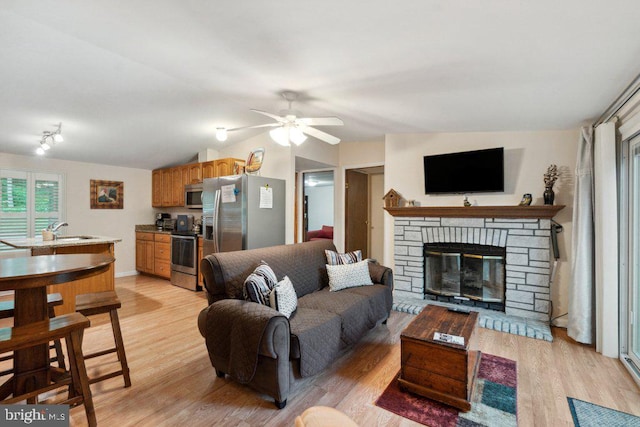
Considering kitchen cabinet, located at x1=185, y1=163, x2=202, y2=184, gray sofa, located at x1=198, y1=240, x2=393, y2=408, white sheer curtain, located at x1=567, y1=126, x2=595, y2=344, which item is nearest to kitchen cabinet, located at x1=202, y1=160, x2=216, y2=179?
kitchen cabinet, located at x1=185, y1=163, x2=202, y2=184

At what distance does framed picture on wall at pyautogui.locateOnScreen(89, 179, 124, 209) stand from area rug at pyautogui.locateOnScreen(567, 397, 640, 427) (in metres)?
6.71

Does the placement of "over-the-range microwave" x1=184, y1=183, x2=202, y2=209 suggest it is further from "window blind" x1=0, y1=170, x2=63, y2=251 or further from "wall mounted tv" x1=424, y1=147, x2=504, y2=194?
"wall mounted tv" x1=424, y1=147, x2=504, y2=194

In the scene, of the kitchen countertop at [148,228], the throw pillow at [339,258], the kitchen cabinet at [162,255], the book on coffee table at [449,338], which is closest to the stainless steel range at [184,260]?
the kitchen cabinet at [162,255]

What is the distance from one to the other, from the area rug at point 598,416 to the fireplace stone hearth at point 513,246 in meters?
Result: 1.51

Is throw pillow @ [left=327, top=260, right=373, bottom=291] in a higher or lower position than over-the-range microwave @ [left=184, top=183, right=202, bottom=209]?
lower

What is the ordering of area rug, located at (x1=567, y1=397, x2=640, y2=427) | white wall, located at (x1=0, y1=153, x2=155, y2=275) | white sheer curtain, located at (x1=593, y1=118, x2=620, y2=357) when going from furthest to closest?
white wall, located at (x1=0, y1=153, x2=155, y2=275)
white sheer curtain, located at (x1=593, y1=118, x2=620, y2=357)
area rug, located at (x1=567, y1=397, x2=640, y2=427)

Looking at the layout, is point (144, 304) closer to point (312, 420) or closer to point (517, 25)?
point (312, 420)

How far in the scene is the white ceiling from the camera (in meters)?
1.67

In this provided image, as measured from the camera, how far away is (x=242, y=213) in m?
3.95

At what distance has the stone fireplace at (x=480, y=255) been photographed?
3.30 meters

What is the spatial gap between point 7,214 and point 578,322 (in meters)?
7.47

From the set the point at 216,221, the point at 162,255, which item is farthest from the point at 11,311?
the point at 162,255

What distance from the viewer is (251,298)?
2158mm

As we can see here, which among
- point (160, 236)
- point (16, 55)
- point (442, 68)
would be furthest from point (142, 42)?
point (160, 236)
